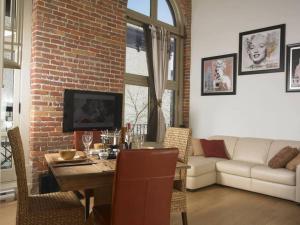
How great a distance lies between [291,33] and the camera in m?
4.70

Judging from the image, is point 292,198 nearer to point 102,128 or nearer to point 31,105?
point 102,128

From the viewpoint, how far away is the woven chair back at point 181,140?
2729 mm

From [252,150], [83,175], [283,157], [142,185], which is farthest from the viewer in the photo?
[252,150]

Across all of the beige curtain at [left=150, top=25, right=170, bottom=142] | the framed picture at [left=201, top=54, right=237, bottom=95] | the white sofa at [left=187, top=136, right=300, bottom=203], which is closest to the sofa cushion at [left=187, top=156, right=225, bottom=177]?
the white sofa at [left=187, top=136, right=300, bottom=203]

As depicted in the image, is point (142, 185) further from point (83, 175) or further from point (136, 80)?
point (136, 80)

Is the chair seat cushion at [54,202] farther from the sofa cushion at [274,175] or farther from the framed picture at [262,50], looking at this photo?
the framed picture at [262,50]

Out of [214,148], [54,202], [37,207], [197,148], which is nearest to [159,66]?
[197,148]

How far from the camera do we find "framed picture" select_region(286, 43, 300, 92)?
15.0 feet

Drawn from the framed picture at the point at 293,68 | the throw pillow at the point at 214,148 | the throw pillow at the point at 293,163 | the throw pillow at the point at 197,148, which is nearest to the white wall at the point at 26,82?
the throw pillow at the point at 197,148

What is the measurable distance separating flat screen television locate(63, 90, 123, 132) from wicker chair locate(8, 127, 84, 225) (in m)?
2.08

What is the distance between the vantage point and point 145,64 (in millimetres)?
5508

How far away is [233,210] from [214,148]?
162cm

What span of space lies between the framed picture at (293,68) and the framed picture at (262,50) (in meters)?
0.11

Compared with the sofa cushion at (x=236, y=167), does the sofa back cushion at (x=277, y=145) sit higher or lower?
higher
